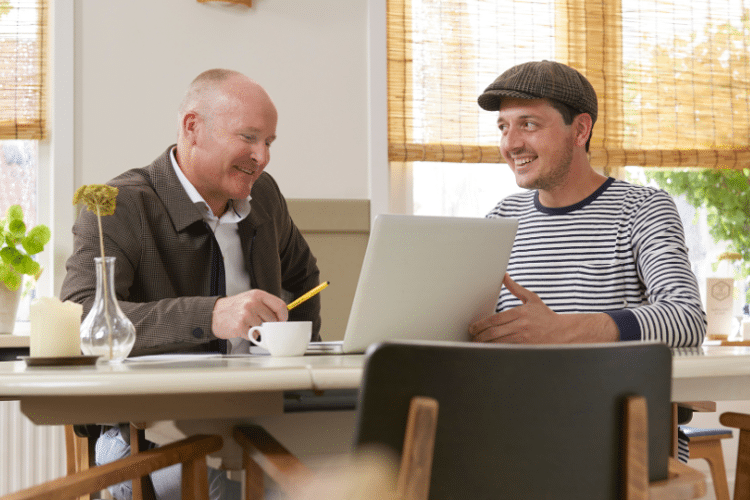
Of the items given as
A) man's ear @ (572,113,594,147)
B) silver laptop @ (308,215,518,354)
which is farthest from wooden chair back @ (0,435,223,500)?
man's ear @ (572,113,594,147)

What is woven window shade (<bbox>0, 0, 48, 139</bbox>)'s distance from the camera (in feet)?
9.41

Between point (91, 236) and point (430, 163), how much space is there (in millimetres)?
1998

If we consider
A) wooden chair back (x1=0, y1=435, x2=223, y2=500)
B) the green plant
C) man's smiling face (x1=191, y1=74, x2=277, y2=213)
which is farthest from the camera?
the green plant

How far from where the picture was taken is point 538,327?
1.31m

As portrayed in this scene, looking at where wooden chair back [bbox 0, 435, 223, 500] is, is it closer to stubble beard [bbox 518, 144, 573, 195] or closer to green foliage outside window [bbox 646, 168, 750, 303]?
stubble beard [bbox 518, 144, 573, 195]

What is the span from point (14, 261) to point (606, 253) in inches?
80.1

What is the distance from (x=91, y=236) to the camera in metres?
1.60

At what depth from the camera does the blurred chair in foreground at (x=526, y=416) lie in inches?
28.2

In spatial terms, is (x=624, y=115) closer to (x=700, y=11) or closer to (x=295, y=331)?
(x=700, y=11)

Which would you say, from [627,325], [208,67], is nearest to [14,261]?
[208,67]

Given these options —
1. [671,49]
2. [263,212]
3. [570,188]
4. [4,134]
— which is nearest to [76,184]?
[4,134]

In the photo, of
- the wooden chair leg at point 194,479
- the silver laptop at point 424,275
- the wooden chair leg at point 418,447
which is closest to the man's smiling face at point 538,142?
the silver laptop at point 424,275

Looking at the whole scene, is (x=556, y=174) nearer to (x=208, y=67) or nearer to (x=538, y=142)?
(x=538, y=142)

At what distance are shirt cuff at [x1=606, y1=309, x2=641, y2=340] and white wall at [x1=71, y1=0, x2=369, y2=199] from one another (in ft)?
5.94
